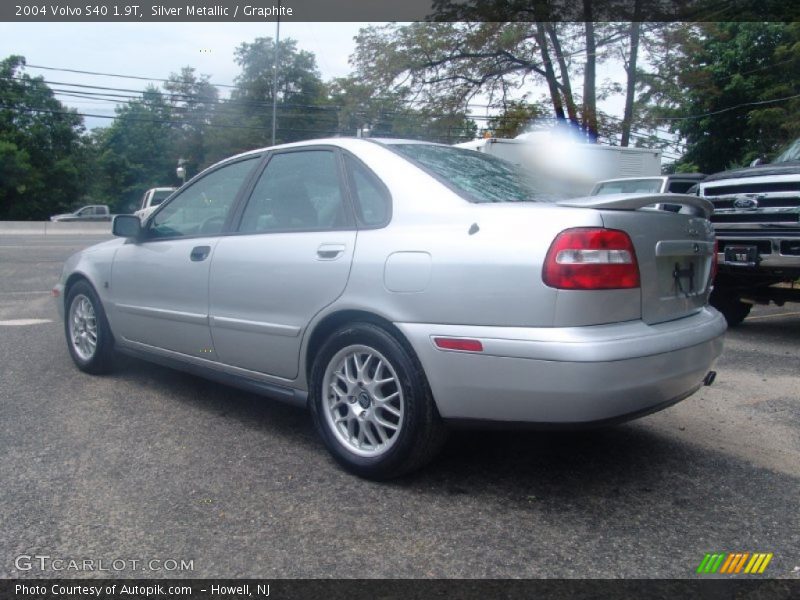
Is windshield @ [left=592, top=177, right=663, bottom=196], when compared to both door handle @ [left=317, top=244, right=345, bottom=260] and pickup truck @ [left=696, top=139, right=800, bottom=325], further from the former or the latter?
door handle @ [left=317, top=244, right=345, bottom=260]

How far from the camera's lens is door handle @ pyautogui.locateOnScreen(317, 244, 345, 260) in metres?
3.40

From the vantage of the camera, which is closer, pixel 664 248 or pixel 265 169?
pixel 664 248

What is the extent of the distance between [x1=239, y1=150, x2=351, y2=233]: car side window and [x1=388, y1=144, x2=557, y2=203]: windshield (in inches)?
15.1

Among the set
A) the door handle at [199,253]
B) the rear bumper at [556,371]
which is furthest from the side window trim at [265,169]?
the rear bumper at [556,371]

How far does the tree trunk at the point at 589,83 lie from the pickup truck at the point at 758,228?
15.1m

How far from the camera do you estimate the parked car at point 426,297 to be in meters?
2.79

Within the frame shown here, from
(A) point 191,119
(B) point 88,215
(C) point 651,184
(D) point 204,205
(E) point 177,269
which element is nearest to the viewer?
(E) point 177,269

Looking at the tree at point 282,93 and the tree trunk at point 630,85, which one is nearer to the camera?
the tree trunk at point 630,85

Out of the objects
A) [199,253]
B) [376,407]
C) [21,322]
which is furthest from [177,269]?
[21,322]

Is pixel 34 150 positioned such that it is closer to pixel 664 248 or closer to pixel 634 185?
pixel 634 185

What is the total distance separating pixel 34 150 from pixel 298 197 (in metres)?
49.8

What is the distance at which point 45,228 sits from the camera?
103 ft

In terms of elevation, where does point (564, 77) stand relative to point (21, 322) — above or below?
above

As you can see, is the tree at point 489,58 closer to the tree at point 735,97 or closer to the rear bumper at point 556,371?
the tree at point 735,97
